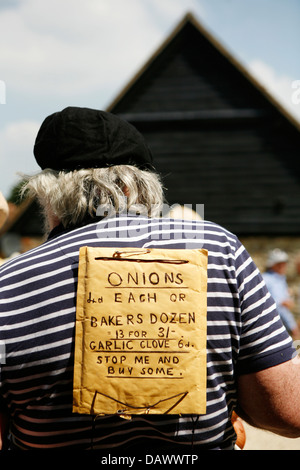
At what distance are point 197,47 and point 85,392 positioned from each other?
10.8 meters

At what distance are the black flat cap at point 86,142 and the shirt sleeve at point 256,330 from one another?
1.32 ft

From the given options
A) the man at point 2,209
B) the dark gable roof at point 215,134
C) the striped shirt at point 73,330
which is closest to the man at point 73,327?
the striped shirt at point 73,330

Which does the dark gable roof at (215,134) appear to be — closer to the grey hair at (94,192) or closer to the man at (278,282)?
the man at (278,282)

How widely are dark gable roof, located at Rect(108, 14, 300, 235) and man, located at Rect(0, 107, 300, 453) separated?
927cm

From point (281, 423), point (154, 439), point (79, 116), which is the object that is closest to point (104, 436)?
point (154, 439)

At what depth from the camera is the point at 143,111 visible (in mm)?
10914

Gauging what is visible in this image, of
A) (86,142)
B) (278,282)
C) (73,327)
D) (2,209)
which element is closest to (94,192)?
(86,142)

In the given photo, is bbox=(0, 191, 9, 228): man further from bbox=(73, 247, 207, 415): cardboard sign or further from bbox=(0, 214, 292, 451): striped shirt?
bbox=(73, 247, 207, 415): cardboard sign

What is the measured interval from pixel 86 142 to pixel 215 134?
9.89 m

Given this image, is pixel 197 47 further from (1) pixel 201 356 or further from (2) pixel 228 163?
(1) pixel 201 356

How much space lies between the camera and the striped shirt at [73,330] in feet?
3.78

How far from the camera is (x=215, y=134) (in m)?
10.9

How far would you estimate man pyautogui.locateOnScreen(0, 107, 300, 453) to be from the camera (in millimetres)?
1153

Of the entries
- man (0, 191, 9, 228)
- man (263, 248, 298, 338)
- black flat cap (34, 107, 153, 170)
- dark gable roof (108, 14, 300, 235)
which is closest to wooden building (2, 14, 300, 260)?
dark gable roof (108, 14, 300, 235)
